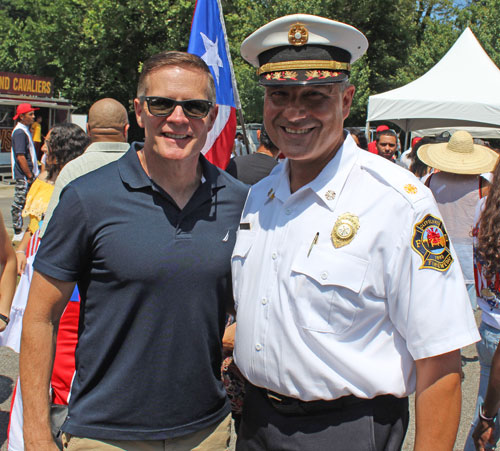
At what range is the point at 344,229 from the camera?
1711 mm

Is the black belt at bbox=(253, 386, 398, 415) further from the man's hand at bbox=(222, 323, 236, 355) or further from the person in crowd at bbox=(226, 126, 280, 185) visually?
the person in crowd at bbox=(226, 126, 280, 185)

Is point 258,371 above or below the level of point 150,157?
below

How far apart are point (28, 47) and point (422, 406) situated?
98.8ft

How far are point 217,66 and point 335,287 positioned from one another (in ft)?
11.0

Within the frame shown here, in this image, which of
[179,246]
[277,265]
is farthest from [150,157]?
[277,265]

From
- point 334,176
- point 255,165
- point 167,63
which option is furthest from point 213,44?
point 334,176

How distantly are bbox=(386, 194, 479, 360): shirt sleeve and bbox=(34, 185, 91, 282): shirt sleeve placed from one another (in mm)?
987

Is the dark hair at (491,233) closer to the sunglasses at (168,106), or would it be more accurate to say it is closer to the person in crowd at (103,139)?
the sunglasses at (168,106)

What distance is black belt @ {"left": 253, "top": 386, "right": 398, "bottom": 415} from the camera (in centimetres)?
172

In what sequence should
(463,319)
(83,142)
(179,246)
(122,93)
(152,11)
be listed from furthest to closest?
(122,93) < (152,11) < (83,142) < (179,246) < (463,319)

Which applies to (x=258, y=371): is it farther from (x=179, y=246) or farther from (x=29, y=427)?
(x=29, y=427)

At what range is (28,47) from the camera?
2784 cm

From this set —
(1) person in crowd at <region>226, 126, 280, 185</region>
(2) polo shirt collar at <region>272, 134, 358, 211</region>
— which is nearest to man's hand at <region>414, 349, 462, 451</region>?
(2) polo shirt collar at <region>272, 134, 358, 211</region>

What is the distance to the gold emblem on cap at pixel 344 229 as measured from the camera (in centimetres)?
169
